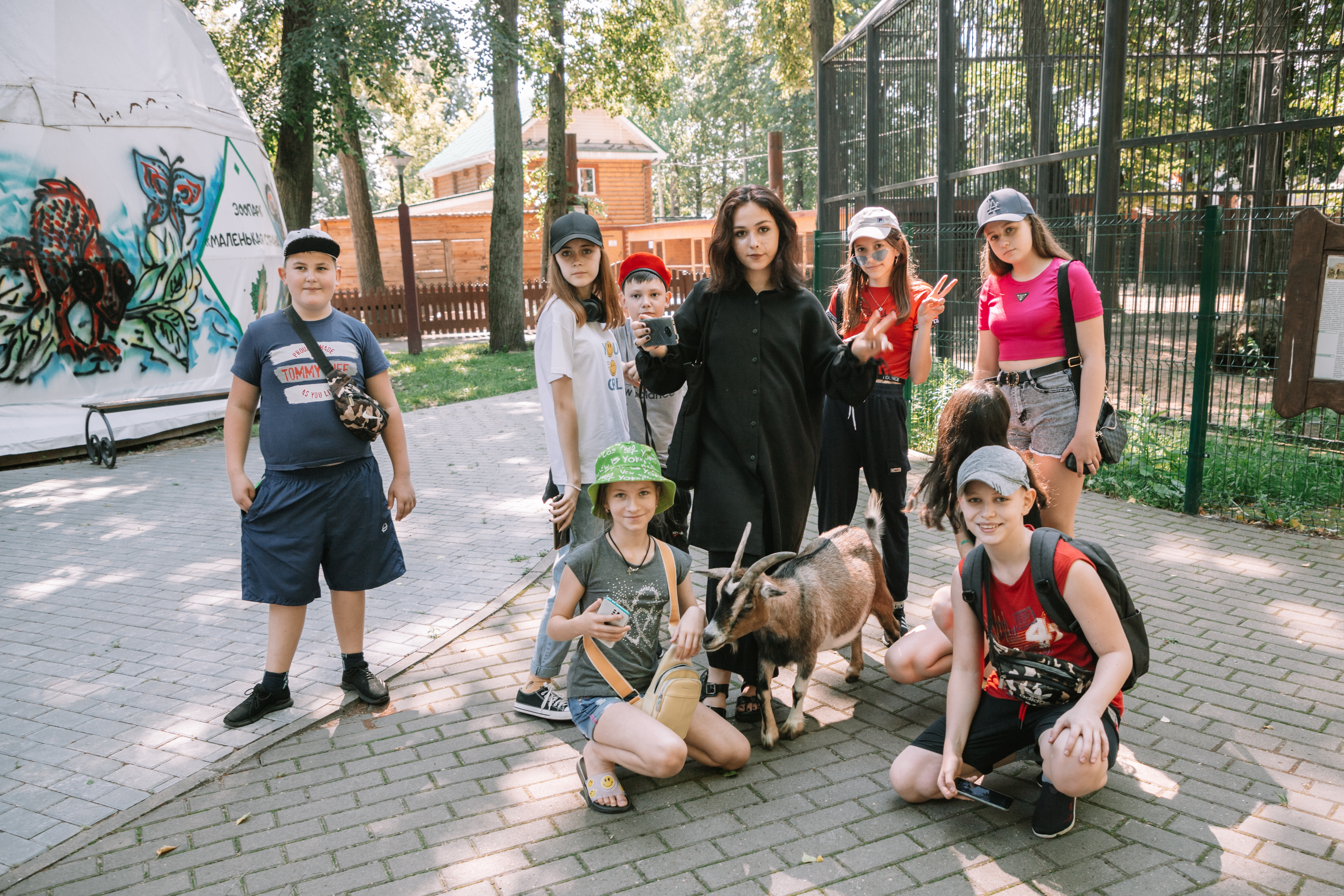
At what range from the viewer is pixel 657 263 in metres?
5.15

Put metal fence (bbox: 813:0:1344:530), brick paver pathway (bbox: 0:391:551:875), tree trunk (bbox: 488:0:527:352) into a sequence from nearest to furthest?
brick paver pathway (bbox: 0:391:551:875) → metal fence (bbox: 813:0:1344:530) → tree trunk (bbox: 488:0:527:352)

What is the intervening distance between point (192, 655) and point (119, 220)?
28.2 feet

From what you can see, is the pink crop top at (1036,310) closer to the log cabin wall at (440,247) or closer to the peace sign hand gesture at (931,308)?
the peace sign hand gesture at (931,308)

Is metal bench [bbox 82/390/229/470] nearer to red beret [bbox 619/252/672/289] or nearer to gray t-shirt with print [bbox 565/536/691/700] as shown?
red beret [bbox 619/252/672/289]

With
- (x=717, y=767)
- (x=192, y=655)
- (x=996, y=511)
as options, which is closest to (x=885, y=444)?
(x=996, y=511)

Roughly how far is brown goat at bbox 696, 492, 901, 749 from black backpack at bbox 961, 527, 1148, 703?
79 cm

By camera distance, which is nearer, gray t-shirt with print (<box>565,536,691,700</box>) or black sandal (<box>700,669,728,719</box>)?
gray t-shirt with print (<box>565,536,691,700</box>)

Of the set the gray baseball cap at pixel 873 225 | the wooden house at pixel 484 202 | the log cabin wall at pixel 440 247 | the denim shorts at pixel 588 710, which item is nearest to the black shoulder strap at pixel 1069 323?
the gray baseball cap at pixel 873 225

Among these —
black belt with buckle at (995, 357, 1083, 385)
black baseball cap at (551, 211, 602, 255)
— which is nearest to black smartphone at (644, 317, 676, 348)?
black baseball cap at (551, 211, 602, 255)

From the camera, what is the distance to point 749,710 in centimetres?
413

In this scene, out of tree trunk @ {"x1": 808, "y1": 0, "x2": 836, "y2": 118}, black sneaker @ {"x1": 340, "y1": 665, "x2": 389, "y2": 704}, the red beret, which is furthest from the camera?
tree trunk @ {"x1": 808, "y1": 0, "x2": 836, "y2": 118}

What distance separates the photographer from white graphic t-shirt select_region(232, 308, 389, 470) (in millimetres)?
4031

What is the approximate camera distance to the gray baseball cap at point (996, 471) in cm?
319

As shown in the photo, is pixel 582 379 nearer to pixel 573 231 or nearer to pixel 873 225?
pixel 573 231
